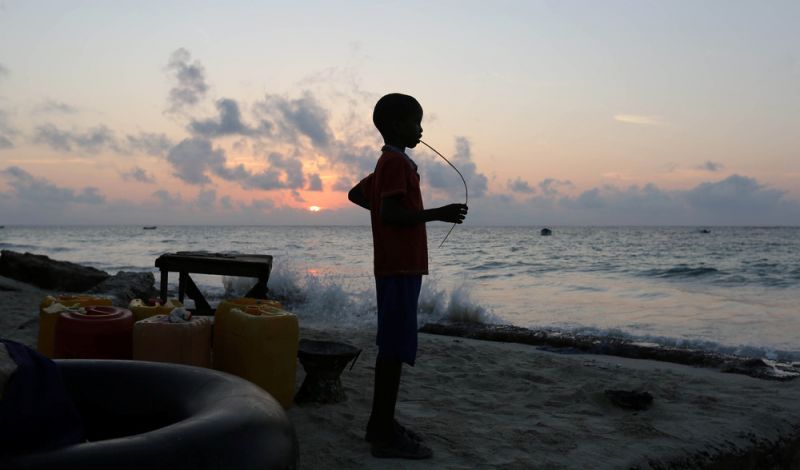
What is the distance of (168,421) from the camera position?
2.66m

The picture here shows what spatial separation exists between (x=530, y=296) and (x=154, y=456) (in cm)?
1431

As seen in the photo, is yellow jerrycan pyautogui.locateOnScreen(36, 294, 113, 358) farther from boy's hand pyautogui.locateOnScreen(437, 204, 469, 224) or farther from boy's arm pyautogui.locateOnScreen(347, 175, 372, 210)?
boy's hand pyautogui.locateOnScreen(437, 204, 469, 224)

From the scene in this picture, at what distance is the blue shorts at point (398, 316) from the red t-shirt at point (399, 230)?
0.21 ft

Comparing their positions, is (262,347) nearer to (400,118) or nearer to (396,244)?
(396,244)

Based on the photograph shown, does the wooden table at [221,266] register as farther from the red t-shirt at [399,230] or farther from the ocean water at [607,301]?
the red t-shirt at [399,230]

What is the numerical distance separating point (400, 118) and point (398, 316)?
1.11m

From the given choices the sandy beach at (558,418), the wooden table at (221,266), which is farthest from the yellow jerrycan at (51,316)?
the wooden table at (221,266)

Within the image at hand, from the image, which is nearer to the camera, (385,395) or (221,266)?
(385,395)

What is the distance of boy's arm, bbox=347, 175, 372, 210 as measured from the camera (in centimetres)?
375

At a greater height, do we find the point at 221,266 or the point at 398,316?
the point at 398,316

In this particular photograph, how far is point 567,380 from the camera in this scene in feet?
19.3

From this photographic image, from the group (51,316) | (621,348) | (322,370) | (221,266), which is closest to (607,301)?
(621,348)

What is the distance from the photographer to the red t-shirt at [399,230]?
A: 10.7 feet

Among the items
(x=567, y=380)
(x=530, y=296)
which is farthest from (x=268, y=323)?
(x=530, y=296)
